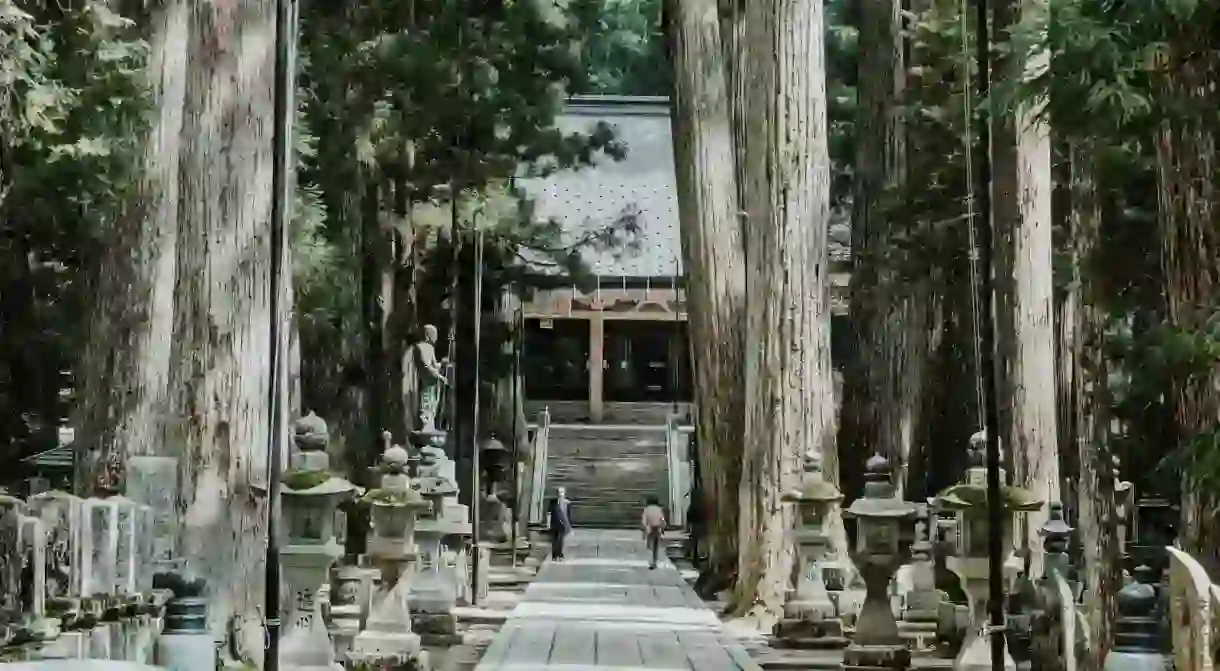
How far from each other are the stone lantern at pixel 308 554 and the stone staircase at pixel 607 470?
2496 centimetres

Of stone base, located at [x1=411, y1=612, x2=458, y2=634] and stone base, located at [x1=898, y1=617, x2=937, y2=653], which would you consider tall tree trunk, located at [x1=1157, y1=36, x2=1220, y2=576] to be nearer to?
stone base, located at [x1=898, y1=617, x2=937, y2=653]

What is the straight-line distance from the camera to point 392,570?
42.1 feet

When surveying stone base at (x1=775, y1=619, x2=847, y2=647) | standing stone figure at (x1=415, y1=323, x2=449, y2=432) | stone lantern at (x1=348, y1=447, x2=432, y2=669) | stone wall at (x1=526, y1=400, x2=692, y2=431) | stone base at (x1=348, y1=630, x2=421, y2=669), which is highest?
standing stone figure at (x1=415, y1=323, x2=449, y2=432)

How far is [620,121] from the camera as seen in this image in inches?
1825

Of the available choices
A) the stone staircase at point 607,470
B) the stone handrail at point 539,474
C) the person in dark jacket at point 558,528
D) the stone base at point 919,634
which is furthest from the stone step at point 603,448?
the stone base at point 919,634

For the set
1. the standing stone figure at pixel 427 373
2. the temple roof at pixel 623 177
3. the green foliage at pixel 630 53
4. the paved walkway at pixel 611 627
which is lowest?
the paved walkway at pixel 611 627

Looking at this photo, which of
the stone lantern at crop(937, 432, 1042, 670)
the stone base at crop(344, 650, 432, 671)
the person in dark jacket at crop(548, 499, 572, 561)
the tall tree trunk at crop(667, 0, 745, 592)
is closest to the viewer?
the stone lantern at crop(937, 432, 1042, 670)

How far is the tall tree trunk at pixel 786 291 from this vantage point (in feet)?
50.9

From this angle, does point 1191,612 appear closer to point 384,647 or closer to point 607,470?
point 384,647

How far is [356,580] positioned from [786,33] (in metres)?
6.70

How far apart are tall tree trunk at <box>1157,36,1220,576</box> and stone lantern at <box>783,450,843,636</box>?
22.7 ft

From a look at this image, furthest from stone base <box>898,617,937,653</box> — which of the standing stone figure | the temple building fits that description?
the temple building

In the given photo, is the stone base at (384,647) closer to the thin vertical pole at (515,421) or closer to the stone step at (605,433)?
the thin vertical pole at (515,421)

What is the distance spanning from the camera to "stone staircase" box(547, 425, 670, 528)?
35.8m
